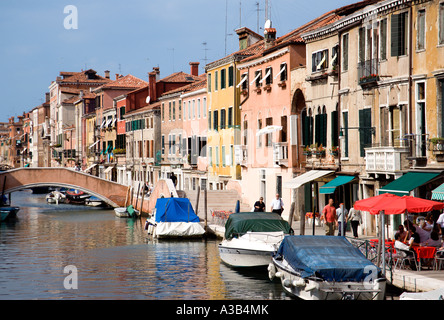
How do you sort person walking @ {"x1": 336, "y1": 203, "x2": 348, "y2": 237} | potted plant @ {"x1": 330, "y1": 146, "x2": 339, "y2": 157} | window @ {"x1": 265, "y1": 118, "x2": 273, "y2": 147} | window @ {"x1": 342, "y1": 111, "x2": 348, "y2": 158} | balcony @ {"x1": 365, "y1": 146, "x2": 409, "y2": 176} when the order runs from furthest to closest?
window @ {"x1": 265, "y1": 118, "x2": 273, "y2": 147}
potted plant @ {"x1": 330, "y1": 146, "x2": 339, "y2": 157}
window @ {"x1": 342, "y1": 111, "x2": 348, "y2": 158}
person walking @ {"x1": 336, "y1": 203, "x2": 348, "y2": 237}
balcony @ {"x1": 365, "y1": 146, "x2": 409, "y2": 176}

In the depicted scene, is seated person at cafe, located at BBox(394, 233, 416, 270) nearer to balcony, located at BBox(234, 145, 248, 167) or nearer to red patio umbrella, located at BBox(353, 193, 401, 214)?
red patio umbrella, located at BBox(353, 193, 401, 214)

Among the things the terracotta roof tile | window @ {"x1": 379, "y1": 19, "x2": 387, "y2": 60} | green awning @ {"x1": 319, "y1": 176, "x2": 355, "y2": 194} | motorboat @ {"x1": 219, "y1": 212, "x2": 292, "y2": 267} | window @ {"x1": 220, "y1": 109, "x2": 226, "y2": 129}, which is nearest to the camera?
motorboat @ {"x1": 219, "y1": 212, "x2": 292, "y2": 267}

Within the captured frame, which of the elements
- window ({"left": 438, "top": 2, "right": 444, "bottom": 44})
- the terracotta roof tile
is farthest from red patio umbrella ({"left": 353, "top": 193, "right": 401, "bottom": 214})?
the terracotta roof tile

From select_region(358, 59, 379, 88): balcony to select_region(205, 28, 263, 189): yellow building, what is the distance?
54.6ft

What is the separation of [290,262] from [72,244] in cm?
1802

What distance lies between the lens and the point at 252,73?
136 feet

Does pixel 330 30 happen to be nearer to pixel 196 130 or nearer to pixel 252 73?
pixel 252 73

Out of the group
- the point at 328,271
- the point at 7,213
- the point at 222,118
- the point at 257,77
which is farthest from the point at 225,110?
the point at 328,271

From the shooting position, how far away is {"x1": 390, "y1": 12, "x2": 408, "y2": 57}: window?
24844 mm

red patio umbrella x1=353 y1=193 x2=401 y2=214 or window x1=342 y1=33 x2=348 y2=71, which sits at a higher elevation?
window x1=342 y1=33 x2=348 y2=71

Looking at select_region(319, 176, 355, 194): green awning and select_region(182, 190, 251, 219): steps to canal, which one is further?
select_region(182, 190, 251, 219): steps to canal

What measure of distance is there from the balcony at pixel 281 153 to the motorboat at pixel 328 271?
1584cm

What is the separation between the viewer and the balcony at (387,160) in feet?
80.9
